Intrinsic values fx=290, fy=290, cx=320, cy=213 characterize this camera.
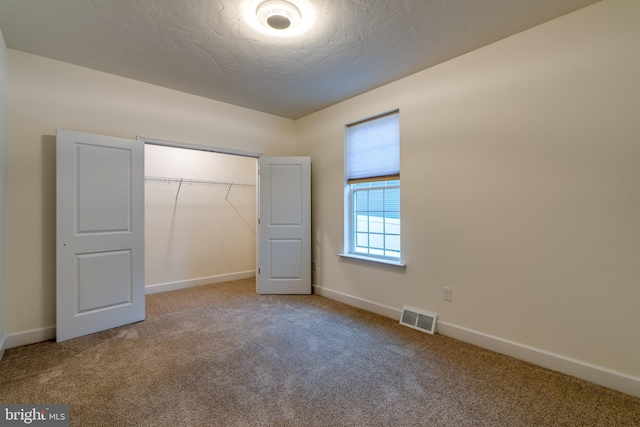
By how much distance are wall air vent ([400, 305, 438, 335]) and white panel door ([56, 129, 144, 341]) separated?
2.83 metres

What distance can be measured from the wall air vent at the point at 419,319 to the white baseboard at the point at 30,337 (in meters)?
3.40

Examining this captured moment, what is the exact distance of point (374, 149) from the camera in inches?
136

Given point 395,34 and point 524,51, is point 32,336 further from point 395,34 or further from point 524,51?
point 524,51

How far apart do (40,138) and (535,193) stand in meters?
4.31

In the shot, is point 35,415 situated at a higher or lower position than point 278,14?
lower

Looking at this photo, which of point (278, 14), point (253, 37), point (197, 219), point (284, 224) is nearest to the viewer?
point (278, 14)

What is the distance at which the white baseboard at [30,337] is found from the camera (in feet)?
8.24

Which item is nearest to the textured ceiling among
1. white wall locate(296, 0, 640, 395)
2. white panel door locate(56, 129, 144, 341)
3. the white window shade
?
white wall locate(296, 0, 640, 395)

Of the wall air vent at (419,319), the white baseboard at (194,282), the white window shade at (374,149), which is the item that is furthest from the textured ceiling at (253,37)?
the white baseboard at (194,282)

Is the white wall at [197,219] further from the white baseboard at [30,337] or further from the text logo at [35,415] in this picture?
the text logo at [35,415]

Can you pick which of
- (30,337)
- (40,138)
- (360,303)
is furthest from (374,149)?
(30,337)

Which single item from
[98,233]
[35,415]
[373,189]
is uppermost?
[373,189]

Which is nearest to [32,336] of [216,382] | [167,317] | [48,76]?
[167,317]

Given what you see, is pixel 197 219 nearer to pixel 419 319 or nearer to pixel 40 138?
pixel 40 138
